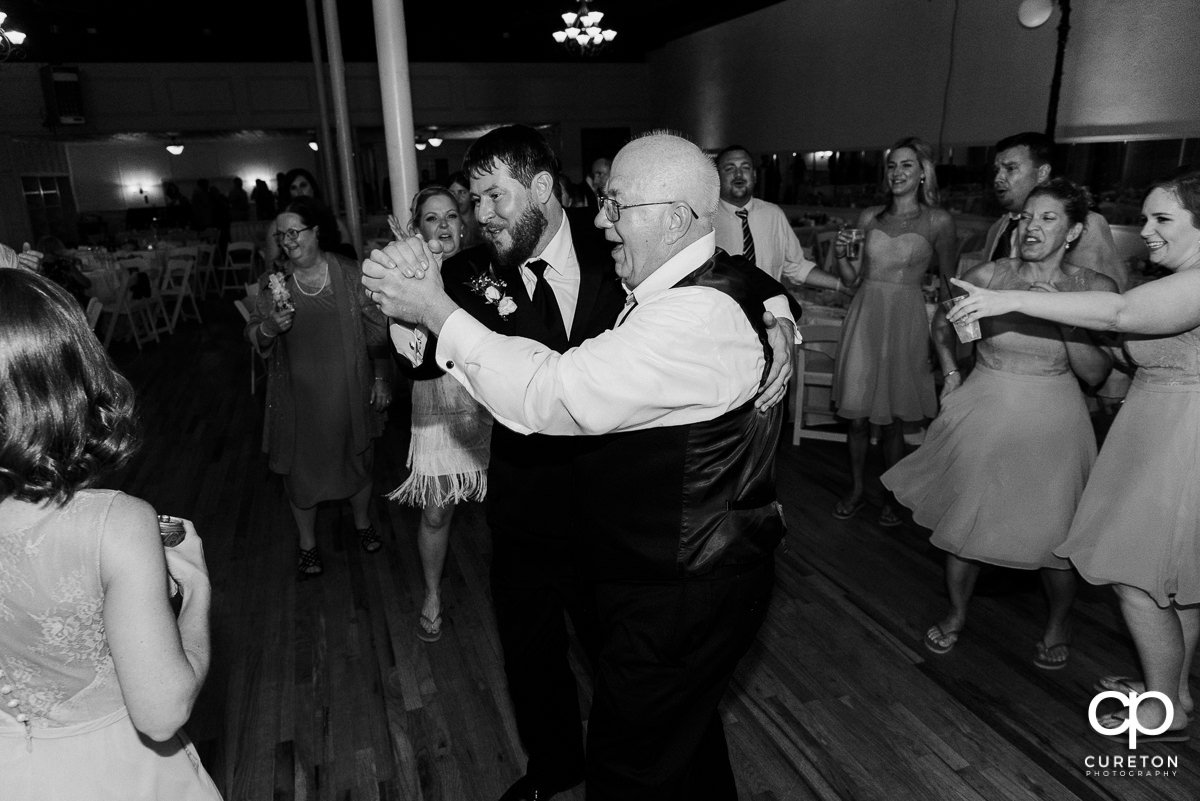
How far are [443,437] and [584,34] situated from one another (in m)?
→ 9.03

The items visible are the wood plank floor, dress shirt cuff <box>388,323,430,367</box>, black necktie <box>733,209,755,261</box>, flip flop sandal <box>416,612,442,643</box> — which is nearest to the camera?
dress shirt cuff <box>388,323,430,367</box>

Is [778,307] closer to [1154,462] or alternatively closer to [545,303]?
[545,303]

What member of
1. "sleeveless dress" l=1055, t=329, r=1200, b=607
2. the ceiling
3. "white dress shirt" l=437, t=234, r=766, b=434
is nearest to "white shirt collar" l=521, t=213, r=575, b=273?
"white dress shirt" l=437, t=234, r=766, b=434

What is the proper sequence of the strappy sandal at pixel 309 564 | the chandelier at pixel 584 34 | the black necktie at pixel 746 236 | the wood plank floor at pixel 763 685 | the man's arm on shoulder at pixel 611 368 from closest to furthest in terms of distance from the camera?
the man's arm on shoulder at pixel 611 368, the wood plank floor at pixel 763 685, the strappy sandal at pixel 309 564, the black necktie at pixel 746 236, the chandelier at pixel 584 34

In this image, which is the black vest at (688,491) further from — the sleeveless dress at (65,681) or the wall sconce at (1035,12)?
the wall sconce at (1035,12)

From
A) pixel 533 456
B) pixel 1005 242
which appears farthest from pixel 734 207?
pixel 533 456

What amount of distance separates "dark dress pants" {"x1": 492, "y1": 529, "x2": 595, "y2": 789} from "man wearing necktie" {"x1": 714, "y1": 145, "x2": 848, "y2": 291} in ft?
7.91

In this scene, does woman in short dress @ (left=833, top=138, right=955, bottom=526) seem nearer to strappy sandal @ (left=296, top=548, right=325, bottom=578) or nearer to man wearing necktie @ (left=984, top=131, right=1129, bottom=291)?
man wearing necktie @ (left=984, top=131, right=1129, bottom=291)

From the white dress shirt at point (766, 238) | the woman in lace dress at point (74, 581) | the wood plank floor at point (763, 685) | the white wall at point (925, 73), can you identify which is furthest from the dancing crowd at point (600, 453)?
the white wall at point (925, 73)

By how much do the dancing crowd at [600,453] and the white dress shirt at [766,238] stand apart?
75 cm

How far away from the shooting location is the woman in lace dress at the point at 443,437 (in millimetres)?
2850

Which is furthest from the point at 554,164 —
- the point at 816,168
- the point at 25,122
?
the point at 25,122

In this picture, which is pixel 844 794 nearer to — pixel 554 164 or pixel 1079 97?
pixel 554 164

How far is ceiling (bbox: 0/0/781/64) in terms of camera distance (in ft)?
38.7
